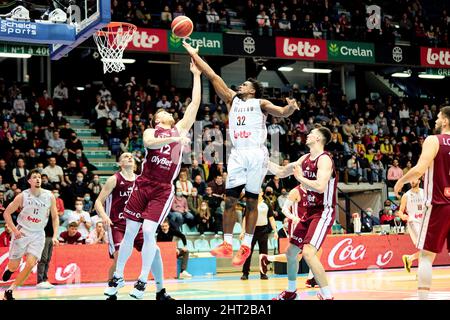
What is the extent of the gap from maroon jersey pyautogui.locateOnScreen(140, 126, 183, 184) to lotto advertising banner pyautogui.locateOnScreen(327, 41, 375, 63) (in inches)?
736

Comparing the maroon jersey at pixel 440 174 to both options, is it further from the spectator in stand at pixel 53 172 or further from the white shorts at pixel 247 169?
the spectator in stand at pixel 53 172

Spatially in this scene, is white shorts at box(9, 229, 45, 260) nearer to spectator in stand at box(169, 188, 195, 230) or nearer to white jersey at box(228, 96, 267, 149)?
white jersey at box(228, 96, 267, 149)

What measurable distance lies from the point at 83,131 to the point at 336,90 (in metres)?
12.6

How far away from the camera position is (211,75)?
9305 mm

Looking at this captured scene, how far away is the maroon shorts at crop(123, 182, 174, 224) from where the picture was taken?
9.05m

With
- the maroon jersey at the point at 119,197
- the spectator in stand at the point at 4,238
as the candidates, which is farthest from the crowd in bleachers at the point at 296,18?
the maroon jersey at the point at 119,197

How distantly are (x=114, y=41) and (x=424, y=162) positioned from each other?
28.7 feet

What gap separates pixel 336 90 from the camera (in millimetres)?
31750

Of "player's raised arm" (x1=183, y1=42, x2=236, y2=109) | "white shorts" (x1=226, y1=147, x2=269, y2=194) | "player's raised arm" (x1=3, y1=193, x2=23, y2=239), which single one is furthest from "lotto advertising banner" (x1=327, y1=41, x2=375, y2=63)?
"white shorts" (x1=226, y1=147, x2=269, y2=194)

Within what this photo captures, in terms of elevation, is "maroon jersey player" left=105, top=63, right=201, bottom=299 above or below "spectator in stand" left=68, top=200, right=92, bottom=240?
above

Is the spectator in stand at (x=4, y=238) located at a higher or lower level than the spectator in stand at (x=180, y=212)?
lower

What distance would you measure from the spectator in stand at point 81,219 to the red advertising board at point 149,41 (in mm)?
7727

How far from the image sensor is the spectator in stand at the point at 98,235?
16.3m
